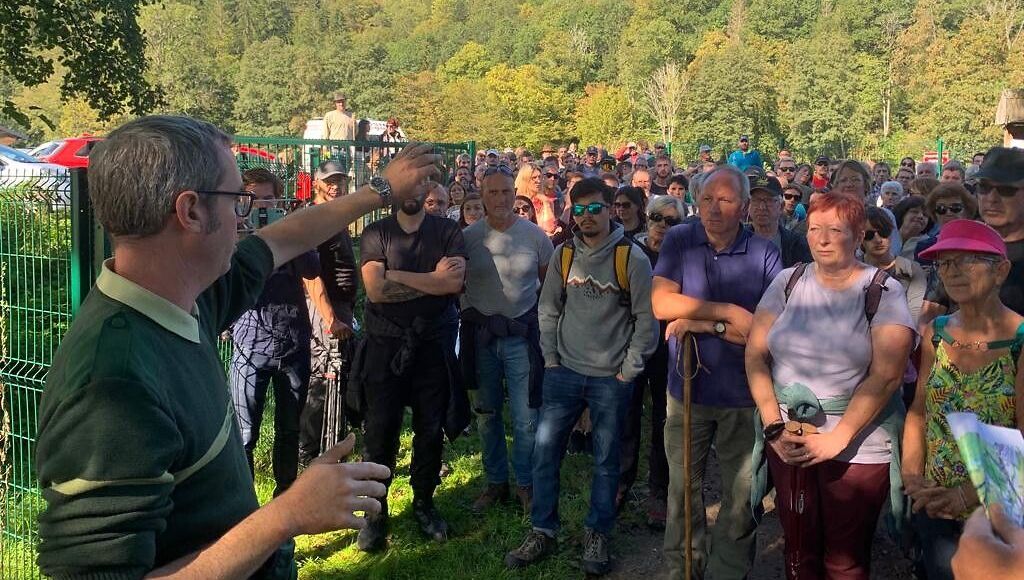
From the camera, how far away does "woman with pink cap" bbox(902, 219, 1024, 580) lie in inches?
131

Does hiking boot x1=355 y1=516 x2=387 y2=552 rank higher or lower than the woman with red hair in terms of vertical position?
lower

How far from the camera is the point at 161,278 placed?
180 cm

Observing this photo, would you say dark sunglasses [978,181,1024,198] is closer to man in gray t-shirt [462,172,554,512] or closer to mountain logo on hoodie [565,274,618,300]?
mountain logo on hoodie [565,274,618,300]

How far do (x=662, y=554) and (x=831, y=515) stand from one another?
1488mm

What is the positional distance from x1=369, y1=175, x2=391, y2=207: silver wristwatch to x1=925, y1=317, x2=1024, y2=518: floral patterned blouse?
2234mm

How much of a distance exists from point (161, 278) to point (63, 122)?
70678 mm

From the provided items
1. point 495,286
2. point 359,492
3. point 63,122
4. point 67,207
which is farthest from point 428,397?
point 63,122

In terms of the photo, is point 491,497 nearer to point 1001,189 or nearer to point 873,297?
point 873,297

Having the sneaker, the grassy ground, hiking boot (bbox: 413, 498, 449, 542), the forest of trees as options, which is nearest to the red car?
the forest of trees

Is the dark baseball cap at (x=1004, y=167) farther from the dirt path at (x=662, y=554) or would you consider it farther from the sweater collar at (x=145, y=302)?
the sweater collar at (x=145, y=302)

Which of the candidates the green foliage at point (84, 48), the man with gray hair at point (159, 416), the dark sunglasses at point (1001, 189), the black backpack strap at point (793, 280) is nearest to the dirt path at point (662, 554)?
the black backpack strap at point (793, 280)

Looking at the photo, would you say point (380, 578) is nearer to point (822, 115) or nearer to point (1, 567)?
point (1, 567)

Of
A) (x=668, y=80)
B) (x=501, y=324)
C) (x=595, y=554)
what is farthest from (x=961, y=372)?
(x=668, y=80)

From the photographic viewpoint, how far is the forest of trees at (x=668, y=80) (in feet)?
132
